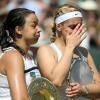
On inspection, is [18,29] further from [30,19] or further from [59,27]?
[59,27]

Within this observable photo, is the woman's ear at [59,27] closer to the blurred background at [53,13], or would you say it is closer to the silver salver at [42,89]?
the silver salver at [42,89]

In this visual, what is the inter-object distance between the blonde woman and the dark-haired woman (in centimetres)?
16

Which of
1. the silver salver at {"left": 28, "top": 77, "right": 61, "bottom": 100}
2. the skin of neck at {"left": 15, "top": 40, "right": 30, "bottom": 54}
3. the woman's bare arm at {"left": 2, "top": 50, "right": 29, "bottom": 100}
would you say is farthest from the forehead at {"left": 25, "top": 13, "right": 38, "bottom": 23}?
the silver salver at {"left": 28, "top": 77, "right": 61, "bottom": 100}

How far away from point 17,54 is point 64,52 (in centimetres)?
54

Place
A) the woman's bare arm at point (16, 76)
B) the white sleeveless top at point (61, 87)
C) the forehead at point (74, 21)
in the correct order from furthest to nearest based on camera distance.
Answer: the forehead at point (74, 21), the white sleeveless top at point (61, 87), the woman's bare arm at point (16, 76)

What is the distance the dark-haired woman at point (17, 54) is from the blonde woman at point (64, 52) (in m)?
0.16

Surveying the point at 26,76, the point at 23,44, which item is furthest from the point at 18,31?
the point at 26,76

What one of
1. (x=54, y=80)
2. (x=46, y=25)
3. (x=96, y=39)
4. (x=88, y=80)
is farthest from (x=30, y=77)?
(x=96, y=39)

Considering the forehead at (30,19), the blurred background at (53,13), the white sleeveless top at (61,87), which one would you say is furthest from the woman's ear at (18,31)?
the blurred background at (53,13)

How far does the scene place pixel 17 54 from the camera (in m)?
5.80

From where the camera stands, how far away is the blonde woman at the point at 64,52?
233 inches

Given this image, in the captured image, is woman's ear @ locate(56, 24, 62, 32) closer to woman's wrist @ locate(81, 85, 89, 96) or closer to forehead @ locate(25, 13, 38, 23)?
forehead @ locate(25, 13, 38, 23)

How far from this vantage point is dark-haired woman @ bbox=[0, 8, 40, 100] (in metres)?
5.66

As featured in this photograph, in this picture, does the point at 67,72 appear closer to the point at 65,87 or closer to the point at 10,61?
the point at 65,87
